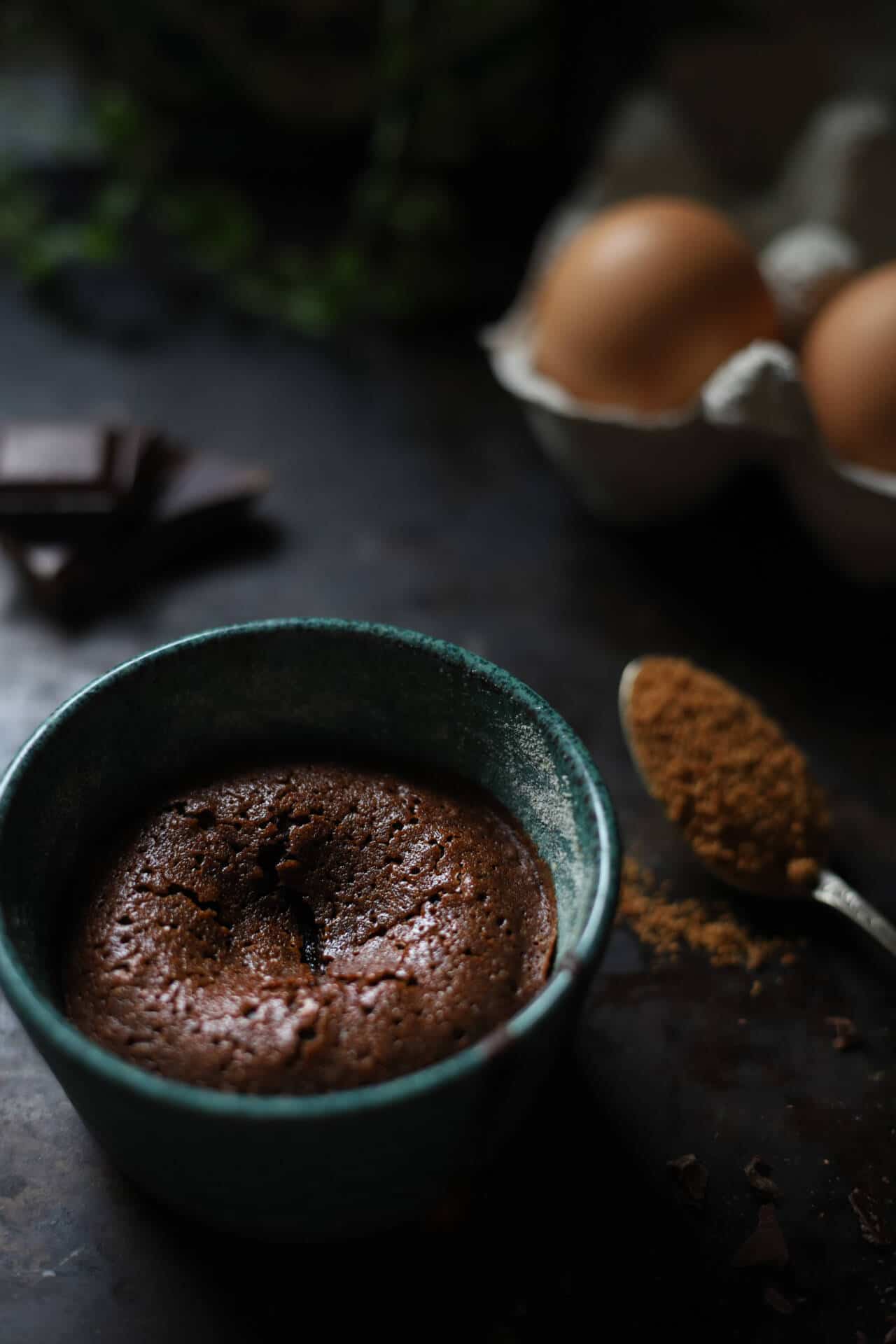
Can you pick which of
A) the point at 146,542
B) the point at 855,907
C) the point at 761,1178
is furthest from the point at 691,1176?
the point at 146,542

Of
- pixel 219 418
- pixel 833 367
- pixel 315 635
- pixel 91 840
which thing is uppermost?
pixel 833 367

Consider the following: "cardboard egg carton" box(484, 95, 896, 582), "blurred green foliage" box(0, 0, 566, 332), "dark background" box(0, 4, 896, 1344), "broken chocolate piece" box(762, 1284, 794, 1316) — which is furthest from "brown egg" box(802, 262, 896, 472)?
"broken chocolate piece" box(762, 1284, 794, 1316)

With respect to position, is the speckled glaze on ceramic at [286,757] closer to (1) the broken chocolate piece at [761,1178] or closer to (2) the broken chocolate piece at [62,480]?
(1) the broken chocolate piece at [761,1178]

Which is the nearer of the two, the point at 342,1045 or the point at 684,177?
the point at 342,1045

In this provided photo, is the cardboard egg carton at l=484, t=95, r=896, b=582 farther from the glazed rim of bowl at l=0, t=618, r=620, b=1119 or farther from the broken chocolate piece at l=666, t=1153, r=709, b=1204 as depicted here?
the broken chocolate piece at l=666, t=1153, r=709, b=1204

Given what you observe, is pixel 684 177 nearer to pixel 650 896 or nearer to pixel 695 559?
pixel 695 559

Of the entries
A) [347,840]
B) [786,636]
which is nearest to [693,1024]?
[347,840]
